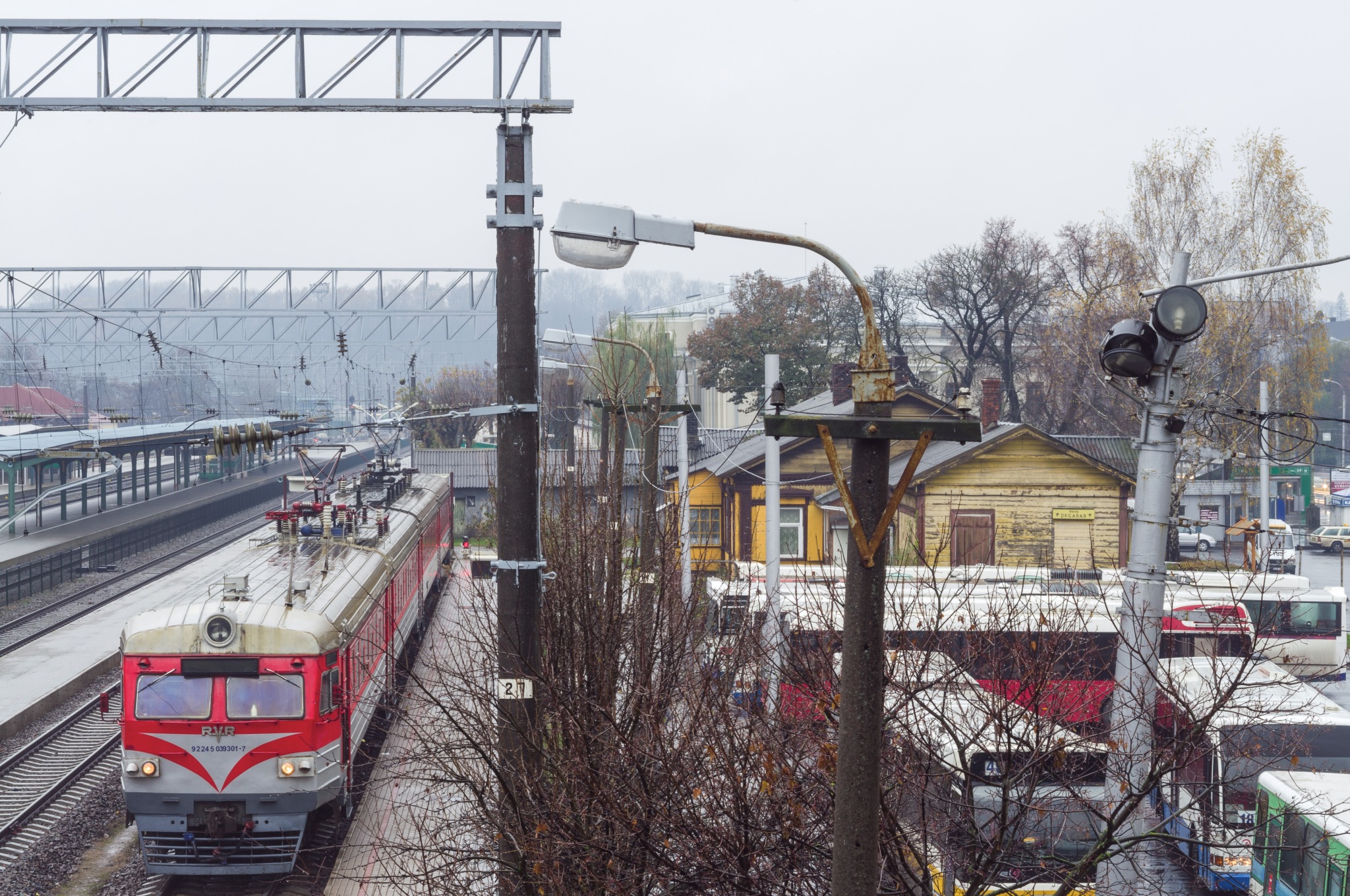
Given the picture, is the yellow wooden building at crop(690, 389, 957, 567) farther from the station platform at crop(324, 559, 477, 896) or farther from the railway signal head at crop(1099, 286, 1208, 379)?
the railway signal head at crop(1099, 286, 1208, 379)

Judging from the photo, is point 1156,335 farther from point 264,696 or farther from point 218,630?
point 218,630

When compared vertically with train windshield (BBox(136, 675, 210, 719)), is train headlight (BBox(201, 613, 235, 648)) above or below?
above

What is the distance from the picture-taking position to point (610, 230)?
499 cm

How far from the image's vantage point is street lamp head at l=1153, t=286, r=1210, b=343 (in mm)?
6906

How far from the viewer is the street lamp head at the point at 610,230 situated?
195 inches

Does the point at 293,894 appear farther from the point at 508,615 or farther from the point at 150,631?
the point at 508,615

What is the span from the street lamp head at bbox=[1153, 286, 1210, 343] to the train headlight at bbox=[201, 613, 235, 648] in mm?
8691

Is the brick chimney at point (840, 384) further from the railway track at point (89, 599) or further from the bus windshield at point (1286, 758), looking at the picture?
the railway track at point (89, 599)

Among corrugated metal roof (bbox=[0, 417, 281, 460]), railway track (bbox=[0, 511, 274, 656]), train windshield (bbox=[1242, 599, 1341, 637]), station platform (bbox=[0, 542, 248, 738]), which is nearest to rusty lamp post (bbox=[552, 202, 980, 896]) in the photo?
station platform (bbox=[0, 542, 248, 738])

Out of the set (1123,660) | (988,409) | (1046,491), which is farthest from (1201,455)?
(1123,660)

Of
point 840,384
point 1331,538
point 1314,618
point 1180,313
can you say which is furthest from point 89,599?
point 1331,538

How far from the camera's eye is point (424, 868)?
7488mm

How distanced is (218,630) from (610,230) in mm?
7821

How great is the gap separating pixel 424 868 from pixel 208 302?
31435 mm
